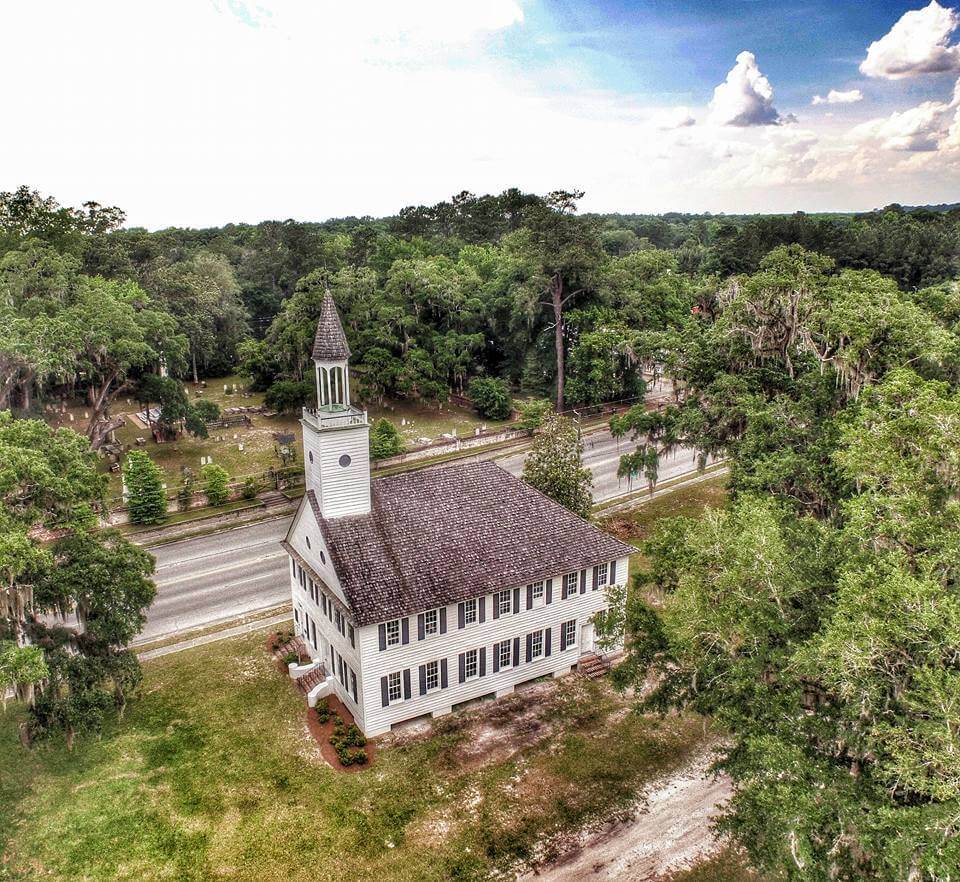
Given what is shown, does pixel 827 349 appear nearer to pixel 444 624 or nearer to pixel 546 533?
pixel 546 533

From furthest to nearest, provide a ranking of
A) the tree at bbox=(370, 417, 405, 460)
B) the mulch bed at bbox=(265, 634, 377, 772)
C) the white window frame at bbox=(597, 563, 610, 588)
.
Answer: the tree at bbox=(370, 417, 405, 460)
the white window frame at bbox=(597, 563, 610, 588)
the mulch bed at bbox=(265, 634, 377, 772)

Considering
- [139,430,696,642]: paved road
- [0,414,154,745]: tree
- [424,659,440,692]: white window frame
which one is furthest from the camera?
[139,430,696,642]: paved road

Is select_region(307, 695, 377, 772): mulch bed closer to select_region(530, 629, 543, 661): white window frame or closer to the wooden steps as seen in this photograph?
select_region(530, 629, 543, 661): white window frame

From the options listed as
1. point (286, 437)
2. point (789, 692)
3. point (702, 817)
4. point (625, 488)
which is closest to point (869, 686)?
point (789, 692)

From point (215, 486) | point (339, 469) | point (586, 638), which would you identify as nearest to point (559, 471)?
point (586, 638)

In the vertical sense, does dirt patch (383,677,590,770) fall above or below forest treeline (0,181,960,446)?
below

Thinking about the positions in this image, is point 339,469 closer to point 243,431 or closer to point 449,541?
point 449,541

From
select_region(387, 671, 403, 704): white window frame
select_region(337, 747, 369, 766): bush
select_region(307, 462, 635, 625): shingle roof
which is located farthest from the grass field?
select_region(337, 747, 369, 766): bush
